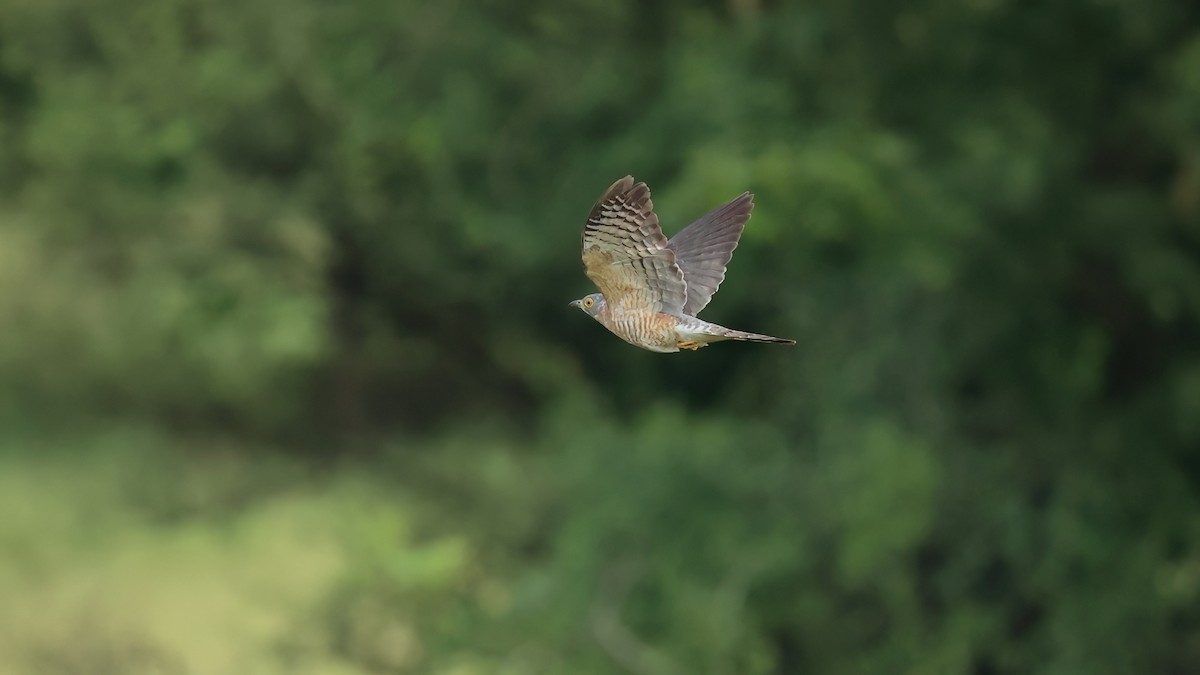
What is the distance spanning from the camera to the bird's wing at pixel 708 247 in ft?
12.7

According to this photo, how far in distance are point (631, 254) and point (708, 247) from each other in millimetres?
525

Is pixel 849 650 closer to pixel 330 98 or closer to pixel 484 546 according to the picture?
pixel 484 546

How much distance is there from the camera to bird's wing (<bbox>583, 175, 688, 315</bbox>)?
3.30 m

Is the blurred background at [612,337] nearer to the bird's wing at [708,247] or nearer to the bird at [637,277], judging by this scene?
the bird's wing at [708,247]

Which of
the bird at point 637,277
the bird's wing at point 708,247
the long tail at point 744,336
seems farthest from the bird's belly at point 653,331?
the bird's wing at point 708,247

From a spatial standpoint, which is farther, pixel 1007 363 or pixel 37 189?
pixel 37 189

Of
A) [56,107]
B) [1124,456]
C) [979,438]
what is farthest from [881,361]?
[56,107]

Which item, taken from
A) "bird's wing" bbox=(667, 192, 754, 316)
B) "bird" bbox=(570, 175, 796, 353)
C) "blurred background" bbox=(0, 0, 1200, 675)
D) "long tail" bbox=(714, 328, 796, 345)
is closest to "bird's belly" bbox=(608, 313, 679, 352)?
"bird" bbox=(570, 175, 796, 353)

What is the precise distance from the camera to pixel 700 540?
1007cm

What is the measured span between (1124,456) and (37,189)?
23.4 feet

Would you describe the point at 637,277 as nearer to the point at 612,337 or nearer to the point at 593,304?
the point at 593,304

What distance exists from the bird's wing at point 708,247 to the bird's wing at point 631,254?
0.92 feet

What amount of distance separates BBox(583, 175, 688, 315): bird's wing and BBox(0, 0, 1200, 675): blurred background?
208 inches

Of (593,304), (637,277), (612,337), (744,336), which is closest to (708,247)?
(593,304)
